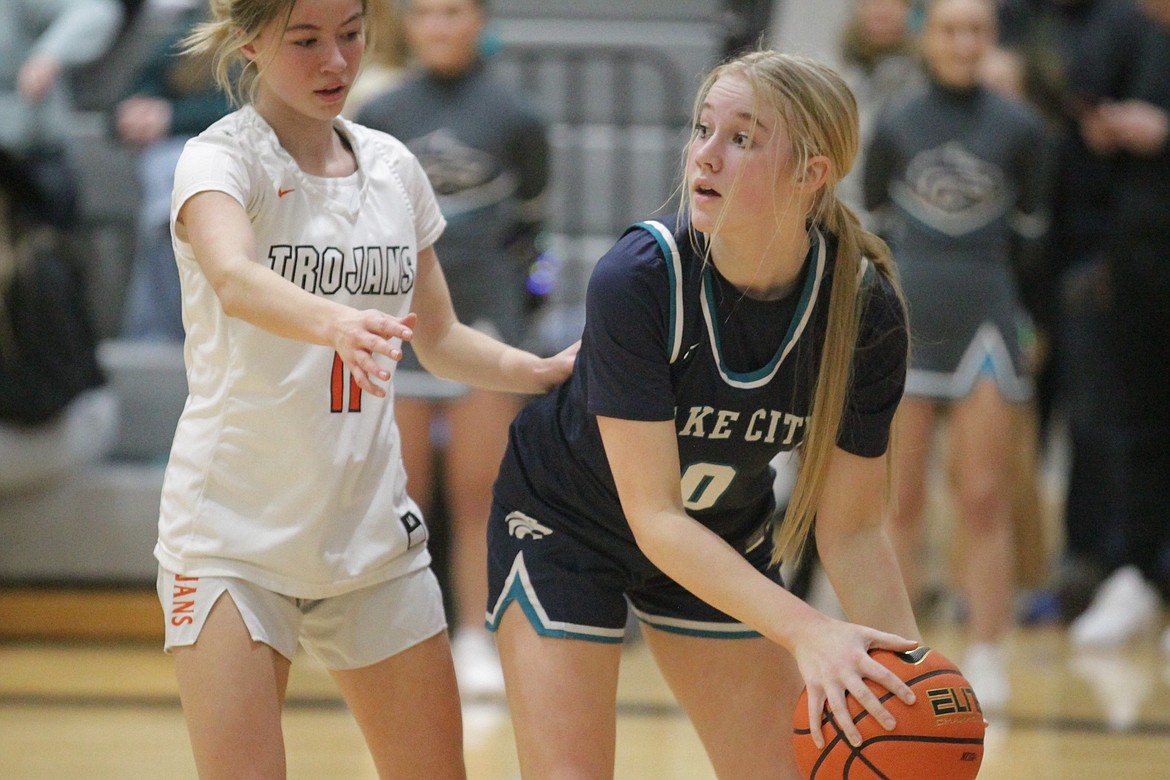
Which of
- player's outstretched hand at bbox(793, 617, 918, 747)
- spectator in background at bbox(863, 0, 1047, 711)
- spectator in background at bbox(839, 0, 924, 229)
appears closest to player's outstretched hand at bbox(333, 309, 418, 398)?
player's outstretched hand at bbox(793, 617, 918, 747)

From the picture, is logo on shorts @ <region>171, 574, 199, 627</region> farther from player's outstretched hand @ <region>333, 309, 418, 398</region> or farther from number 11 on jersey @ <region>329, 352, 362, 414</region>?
player's outstretched hand @ <region>333, 309, 418, 398</region>

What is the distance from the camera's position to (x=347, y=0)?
2.34 meters

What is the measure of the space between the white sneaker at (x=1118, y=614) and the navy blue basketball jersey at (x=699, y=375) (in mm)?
3565

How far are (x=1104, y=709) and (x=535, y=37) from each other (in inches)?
153

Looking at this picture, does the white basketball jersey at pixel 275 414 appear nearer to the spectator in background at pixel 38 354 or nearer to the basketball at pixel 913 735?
the basketball at pixel 913 735

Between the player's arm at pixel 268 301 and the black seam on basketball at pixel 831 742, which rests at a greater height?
the player's arm at pixel 268 301

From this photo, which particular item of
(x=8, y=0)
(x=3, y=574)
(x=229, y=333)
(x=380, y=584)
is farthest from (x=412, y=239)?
(x=8, y=0)

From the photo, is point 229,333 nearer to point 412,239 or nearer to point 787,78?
point 412,239

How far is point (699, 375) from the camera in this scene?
2.38 metres

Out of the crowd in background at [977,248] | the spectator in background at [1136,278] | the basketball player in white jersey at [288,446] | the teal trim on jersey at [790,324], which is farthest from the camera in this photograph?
the spectator in background at [1136,278]

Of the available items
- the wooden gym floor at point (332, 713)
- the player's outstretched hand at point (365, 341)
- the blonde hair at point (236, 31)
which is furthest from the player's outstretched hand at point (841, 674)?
the wooden gym floor at point (332, 713)

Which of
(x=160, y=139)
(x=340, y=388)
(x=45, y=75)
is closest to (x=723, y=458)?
(x=340, y=388)

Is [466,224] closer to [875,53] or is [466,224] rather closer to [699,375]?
[875,53]

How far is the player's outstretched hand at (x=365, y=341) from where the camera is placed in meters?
1.99
